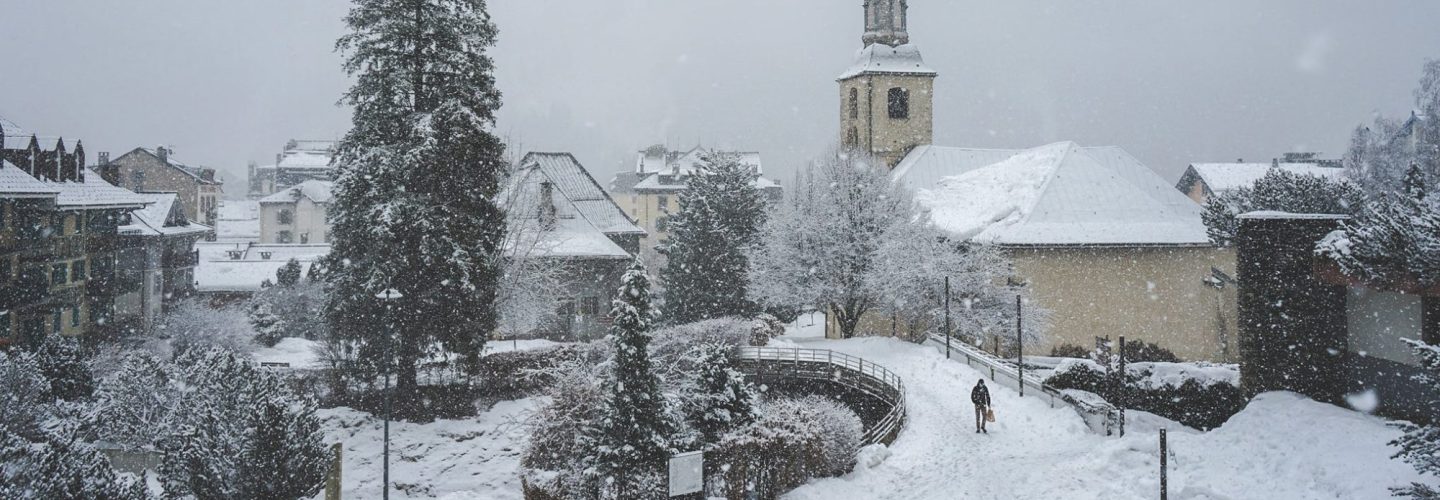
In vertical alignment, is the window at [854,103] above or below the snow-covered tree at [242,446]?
above

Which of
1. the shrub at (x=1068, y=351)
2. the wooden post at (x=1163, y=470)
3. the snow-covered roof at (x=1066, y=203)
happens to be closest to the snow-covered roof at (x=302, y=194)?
the snow-covered roof at (x=1066, y=203)

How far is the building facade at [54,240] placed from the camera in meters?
27.7

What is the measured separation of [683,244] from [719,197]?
9.28ft

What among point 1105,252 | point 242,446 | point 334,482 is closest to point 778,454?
point 334,482

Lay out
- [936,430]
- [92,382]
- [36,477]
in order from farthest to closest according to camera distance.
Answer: [92,382] < [936,430] < [36,477]

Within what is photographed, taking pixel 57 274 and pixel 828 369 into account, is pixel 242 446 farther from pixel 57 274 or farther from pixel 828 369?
pixel 57 274

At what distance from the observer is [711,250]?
3856 cm

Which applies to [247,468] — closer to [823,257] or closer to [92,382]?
[92,382]

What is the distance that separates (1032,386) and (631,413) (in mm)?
11246

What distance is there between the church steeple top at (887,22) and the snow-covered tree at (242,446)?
3999 centimetres

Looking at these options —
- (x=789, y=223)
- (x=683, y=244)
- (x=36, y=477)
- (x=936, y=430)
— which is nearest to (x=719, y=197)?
(x=683, y=244)

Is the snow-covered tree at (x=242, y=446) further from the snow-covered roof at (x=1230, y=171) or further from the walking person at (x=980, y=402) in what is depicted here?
the snow-covered roof at (x=1230, y=171)

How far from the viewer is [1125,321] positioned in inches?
1316

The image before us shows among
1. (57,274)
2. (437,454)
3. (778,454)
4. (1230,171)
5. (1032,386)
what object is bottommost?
(437,454)
